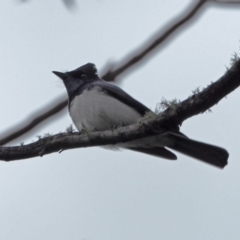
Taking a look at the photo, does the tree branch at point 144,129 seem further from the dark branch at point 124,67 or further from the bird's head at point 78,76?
the bird's head at point 78,76

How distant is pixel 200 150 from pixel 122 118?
2.43ft

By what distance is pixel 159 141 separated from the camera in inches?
206

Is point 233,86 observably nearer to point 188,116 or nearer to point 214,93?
point 214,93

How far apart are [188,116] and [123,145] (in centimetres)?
211

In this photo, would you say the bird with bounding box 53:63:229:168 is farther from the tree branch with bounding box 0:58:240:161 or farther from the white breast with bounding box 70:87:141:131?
the tree branch with bounding box 0:58:240:161

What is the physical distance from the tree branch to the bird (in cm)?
63

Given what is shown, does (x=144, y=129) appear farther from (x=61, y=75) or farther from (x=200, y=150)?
(x=61, y=75)

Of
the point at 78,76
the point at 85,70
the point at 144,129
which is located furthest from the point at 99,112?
the point at 144,129

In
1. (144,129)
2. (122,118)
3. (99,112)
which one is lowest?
(144,129)

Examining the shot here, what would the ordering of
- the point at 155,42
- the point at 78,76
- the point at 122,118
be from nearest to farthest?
the point at 155,42 < the point at 122,118 < the point at 78,76

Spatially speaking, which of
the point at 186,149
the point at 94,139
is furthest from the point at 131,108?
the point at 94,139

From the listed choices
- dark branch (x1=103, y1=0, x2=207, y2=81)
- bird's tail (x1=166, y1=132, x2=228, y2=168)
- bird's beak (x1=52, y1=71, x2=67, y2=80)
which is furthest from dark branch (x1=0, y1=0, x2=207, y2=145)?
bird's beak (x1=52, y1=71, x2=67, y2=80)

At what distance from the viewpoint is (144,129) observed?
12.9 feet

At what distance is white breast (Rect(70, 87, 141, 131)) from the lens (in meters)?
5.30
